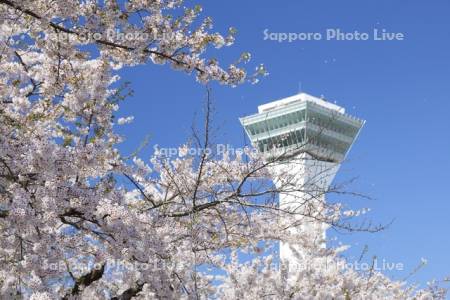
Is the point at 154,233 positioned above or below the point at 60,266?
above

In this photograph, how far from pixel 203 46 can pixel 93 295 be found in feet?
19.1

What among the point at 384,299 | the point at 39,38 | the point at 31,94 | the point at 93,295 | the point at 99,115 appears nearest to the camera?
the point at 99,115

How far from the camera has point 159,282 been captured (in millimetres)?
8234

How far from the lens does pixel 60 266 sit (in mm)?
6934

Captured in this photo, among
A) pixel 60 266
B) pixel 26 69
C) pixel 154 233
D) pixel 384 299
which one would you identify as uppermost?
pixel 26 69

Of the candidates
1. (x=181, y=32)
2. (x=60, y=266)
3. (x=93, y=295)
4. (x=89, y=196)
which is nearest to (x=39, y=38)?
(x=181, y=32)

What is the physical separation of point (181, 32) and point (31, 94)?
120 inches

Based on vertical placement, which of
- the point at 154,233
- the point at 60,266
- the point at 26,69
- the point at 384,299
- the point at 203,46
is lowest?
the point at 60,266

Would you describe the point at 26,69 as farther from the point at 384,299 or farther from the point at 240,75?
the point at 384,299

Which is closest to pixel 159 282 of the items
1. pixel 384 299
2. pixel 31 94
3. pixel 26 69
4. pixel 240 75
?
pixel 240 75

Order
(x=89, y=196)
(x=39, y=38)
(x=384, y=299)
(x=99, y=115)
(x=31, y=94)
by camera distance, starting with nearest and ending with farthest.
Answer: (x=89, y=196), (x=99, y=115), (x=39, y=38), (x=31, y=94), (x=384, y=299)

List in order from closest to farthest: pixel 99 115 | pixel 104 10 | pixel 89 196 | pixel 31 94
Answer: pixel 89 196 < pixel 104 10 < pixel 99 115 < pixel 31 94

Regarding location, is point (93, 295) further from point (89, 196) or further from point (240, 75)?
point (240, 75)

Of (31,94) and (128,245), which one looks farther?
(31,94)
